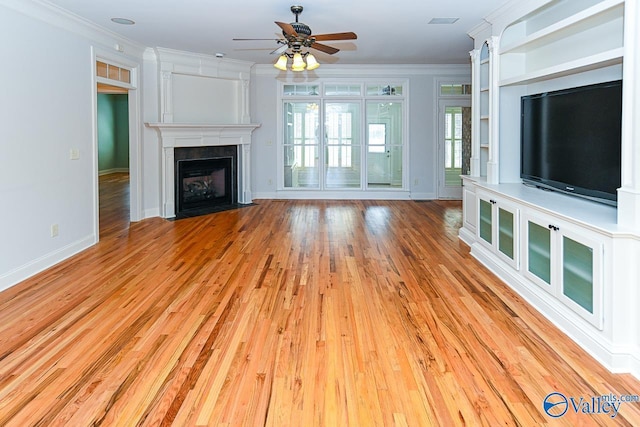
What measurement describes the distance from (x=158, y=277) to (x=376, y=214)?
442cm

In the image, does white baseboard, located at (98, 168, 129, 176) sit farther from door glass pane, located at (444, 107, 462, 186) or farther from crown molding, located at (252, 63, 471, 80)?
door glass pane, located at (444, 107, 462, 186)

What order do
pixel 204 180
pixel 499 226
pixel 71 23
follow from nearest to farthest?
pixel 499 226
pixel 71 23
pixel 204 180

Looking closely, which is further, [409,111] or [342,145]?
[342,145]

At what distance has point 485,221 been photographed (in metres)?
4.89

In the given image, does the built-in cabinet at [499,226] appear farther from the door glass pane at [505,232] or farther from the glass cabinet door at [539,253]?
the glass cabinet door at [539,253]

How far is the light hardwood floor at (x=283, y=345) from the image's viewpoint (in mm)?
2211

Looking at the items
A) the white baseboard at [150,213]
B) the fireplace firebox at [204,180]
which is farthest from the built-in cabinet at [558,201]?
the white baseboard at [150,213]

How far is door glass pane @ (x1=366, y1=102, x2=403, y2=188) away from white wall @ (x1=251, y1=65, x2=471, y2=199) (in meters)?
0.26

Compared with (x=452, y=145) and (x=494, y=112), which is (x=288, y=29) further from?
(x=452, y=145)

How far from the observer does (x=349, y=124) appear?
32.2 feet

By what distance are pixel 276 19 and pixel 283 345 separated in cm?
401

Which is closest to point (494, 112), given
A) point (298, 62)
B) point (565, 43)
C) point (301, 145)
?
point (565, 43)

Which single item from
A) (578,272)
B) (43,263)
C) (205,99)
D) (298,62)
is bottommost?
(43,263)

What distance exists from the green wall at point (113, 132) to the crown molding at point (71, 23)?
8.26 m
